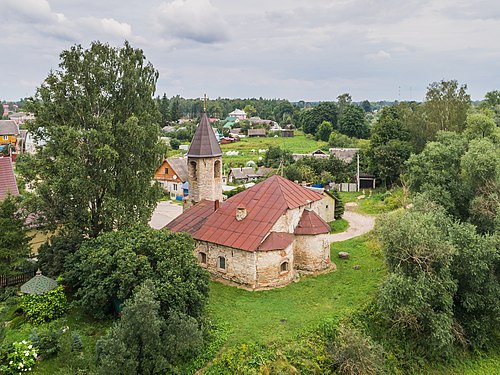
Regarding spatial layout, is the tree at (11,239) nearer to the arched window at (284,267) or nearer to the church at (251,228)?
the church at (251,228)

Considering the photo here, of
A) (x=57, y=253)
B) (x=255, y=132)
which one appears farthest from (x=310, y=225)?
(x=255, y=132)

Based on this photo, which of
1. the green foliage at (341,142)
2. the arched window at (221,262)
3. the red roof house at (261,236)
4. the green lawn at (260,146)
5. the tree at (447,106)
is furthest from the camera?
the green foliage at (341,142)

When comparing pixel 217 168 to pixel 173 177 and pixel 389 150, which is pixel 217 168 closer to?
pixel 173 177

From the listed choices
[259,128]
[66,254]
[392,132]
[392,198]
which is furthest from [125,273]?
[259,128]

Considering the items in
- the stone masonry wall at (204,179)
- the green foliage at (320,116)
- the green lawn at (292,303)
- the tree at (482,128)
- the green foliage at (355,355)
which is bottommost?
the green foliage at (355,355)

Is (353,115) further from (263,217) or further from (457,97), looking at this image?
(263,217)

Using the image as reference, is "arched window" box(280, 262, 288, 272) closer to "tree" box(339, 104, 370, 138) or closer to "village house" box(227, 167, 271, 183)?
"village house" box(227, 167, 271, 183)

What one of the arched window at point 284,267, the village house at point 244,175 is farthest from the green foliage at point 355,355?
the village house at point 244,175
